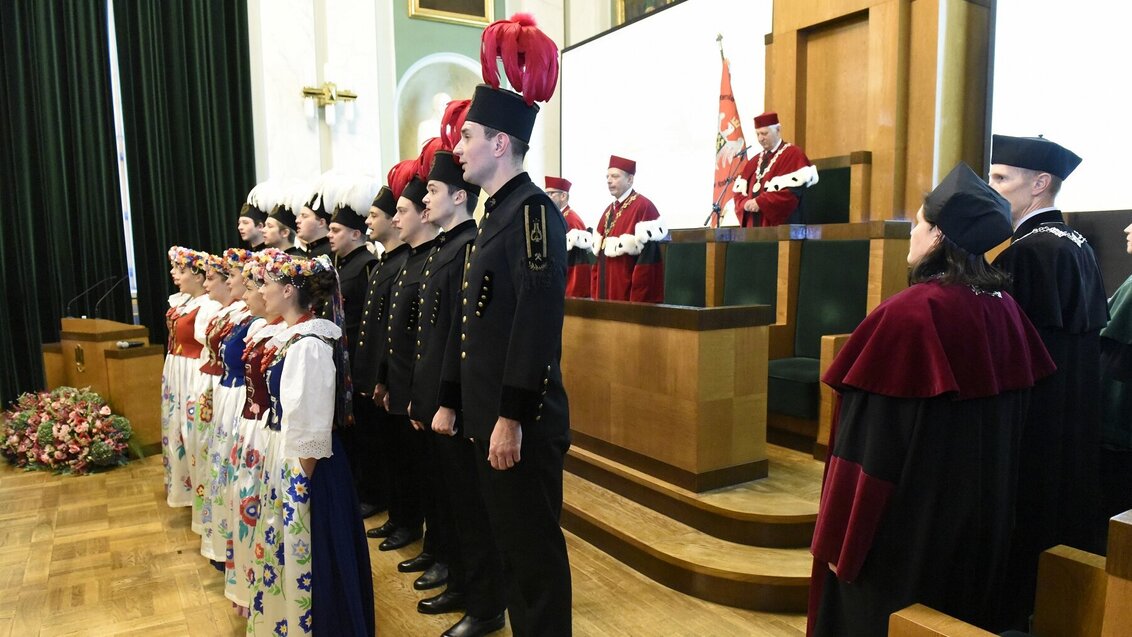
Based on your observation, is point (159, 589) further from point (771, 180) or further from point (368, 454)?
point (771, 180)

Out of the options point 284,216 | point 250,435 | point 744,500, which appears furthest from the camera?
point 284,216

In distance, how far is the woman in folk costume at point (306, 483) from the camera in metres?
2.03

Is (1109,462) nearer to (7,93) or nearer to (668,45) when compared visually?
(668,45)

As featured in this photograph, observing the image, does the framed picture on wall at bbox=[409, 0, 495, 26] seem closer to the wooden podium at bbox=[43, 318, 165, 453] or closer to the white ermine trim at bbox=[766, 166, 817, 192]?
the wooden podium at bbox=[43, 318, 165, 453]

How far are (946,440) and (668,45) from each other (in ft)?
21.4

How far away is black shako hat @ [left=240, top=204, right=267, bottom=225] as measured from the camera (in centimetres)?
487

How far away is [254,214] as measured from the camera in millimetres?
4930

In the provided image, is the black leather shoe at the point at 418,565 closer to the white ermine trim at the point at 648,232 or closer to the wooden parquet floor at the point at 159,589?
the wooden parquet floor at the point at 159,589

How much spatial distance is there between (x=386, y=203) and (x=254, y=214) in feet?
6.94

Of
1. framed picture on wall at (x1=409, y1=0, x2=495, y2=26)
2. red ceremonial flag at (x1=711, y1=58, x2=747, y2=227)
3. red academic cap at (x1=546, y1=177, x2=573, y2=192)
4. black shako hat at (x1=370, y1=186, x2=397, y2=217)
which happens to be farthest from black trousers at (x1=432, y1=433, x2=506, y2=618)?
framed picture on wall at (x1=409, y1=0, x2=495, y2=26)

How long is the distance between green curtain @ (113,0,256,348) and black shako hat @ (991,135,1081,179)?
657 cm

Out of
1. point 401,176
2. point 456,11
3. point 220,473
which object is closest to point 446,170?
point 401,176

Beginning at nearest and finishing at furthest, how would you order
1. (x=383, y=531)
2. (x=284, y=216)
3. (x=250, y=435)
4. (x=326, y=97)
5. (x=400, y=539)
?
(x=250, y=435) < (x=400, y=539) < (x=383, y=531) < (x=284, y=216) < (x=326, y=97)

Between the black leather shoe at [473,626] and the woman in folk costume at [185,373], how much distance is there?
162 centimetres
